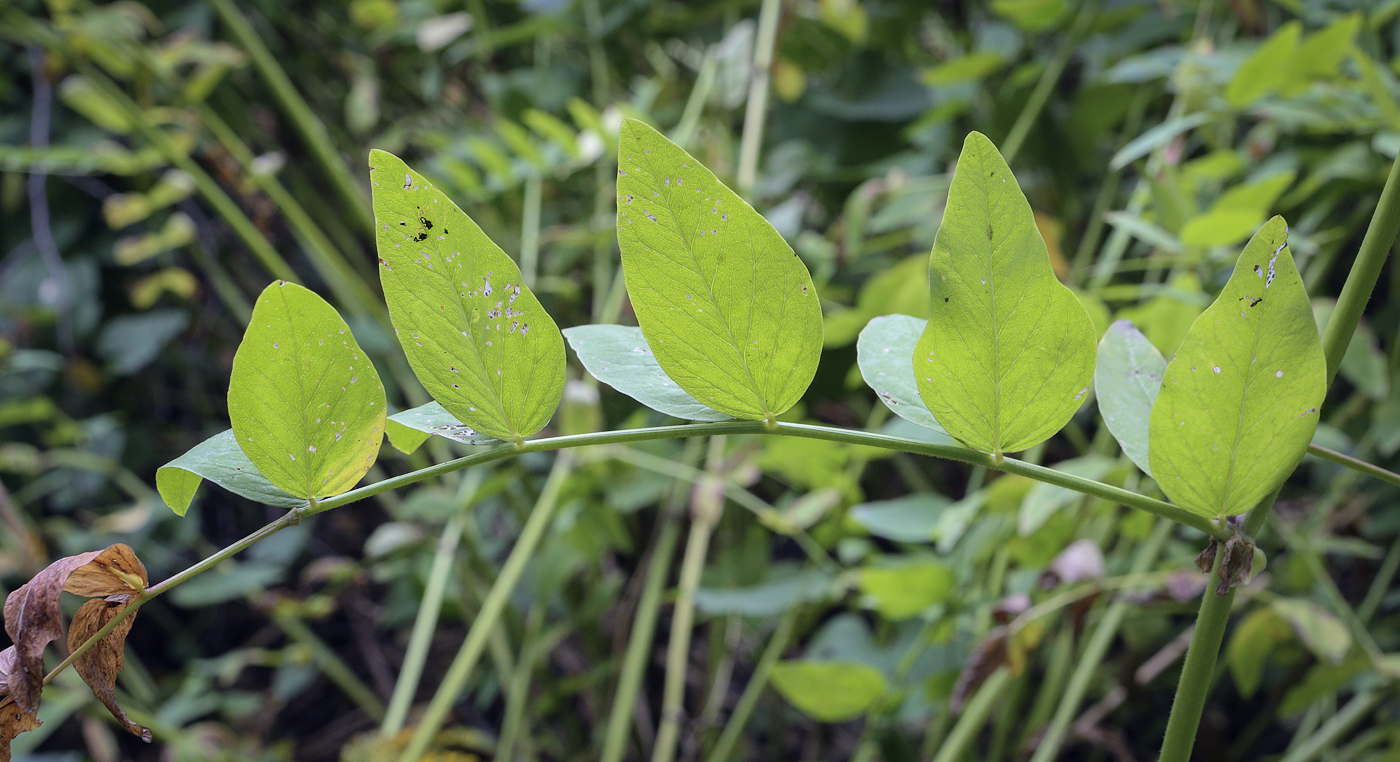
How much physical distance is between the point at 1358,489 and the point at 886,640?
0.27 metres

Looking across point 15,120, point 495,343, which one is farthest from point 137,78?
point 495,343

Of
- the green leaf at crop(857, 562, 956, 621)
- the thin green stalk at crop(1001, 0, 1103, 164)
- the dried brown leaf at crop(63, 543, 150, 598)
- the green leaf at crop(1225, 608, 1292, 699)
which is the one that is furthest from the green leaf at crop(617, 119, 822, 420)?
the thin green stalk at crop(1001, 0, 1103, 164)

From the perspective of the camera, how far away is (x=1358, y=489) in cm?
45

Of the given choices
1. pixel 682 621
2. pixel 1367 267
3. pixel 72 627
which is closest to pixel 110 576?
pixel 72 627

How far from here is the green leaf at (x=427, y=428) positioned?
158 mm

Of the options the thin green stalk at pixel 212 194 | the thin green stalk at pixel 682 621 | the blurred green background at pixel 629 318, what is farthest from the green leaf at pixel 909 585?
the thin green stalk at pixel 212 194

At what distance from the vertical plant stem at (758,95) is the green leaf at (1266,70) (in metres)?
0.26

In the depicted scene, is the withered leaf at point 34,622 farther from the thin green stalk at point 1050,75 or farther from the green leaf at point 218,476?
the thin green stalk at point 1050,75

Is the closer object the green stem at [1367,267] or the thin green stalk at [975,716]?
the green stem at [1367,267]

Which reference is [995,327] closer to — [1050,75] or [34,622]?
[34,622]

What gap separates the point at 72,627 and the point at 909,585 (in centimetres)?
28

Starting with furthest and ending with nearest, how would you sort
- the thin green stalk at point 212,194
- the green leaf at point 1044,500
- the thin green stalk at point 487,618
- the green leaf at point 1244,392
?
the thin green stalk at point 212,194
the thin green stalk at point 487,618
the green leaf at point 1044,500
the green leaf at point 1244,392

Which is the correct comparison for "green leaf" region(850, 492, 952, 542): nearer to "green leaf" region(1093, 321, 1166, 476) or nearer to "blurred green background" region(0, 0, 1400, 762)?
"blurred green background" region(0, 0, 1400, 762)

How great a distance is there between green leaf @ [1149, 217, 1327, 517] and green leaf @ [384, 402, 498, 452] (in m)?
0.13
